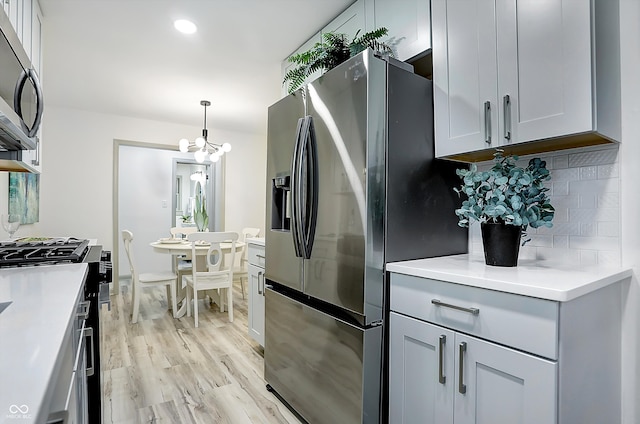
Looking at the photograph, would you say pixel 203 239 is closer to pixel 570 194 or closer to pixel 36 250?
pixel 36 250

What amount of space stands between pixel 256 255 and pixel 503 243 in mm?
1812

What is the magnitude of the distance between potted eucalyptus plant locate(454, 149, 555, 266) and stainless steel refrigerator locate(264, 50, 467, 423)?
0.28 meters

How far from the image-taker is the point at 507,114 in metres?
1.42

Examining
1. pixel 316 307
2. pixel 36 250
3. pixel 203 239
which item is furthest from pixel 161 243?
pixel 316 307

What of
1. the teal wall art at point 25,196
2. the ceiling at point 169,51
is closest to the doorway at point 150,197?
the ceiling at point 169,51

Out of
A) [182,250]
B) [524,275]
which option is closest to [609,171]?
[524,275]

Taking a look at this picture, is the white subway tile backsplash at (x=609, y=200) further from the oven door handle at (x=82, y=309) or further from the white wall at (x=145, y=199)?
the white wall at (x=145, y=199)

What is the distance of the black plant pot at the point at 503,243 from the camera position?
1.39 m

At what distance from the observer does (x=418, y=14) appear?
5.86 feet

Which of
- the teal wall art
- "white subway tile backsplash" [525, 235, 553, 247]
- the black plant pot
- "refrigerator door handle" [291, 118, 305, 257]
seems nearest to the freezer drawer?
"refrigerator door handle" [291, 118, 305, 257]

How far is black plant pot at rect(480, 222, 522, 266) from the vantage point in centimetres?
139

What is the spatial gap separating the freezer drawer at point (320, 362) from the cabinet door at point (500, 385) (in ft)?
1.24
